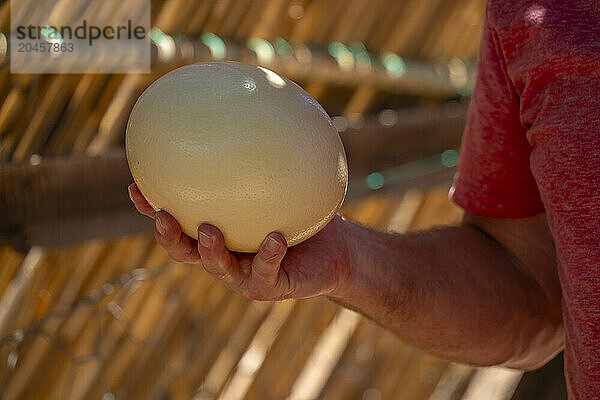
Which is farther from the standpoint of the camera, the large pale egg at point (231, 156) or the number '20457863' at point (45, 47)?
the number '20457863' at point (45, 47)

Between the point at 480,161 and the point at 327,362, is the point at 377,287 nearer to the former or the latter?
the point at 480,161

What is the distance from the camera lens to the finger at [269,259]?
0.67 metres

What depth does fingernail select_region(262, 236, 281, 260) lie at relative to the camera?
0.67 m

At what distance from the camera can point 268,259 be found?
67 centimetres

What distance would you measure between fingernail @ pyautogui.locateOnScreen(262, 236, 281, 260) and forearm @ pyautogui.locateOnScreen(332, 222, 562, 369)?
0.24m

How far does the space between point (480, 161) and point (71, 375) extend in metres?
0.71

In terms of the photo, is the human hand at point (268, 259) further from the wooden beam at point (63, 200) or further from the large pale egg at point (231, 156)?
the wooden beam at point (63, 200)

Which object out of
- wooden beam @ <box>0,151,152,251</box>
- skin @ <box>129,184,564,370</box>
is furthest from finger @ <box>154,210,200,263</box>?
wooden beam @ <box>0,151,152,251</box>

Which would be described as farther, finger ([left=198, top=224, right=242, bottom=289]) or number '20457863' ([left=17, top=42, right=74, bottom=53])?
number '20457863' ([left=17, top=42, right=74, bottom=53])

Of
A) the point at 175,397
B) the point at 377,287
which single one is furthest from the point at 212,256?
the point at 175,397

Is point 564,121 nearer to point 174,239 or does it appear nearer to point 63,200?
point 174,239

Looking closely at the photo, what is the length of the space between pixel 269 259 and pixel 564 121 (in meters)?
0.34

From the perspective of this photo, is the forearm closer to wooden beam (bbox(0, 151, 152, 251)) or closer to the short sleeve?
the short sleeve

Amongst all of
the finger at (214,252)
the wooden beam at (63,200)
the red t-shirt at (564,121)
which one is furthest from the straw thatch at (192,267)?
the red t-shirt at (564,121)
